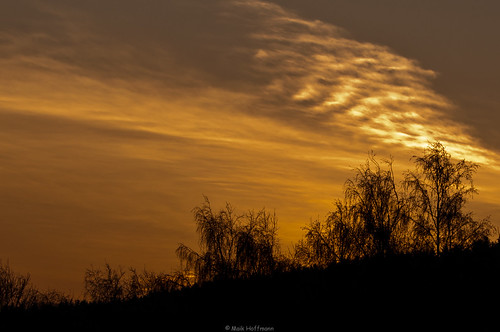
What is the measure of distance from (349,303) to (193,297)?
591 cm

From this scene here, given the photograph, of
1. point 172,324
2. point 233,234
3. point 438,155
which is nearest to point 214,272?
point 233,234

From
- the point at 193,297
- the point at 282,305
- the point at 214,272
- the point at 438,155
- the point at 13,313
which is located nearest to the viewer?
the point at 282,305

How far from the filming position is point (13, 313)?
70.7 feet

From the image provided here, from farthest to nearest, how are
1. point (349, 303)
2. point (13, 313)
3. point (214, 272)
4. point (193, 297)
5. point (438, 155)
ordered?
point (438, 155), point (214, 272), point (13, 313), point (193, 297), point (349, 303)

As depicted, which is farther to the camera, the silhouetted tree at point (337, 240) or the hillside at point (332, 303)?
the silhouetted tree at point (337, 240)

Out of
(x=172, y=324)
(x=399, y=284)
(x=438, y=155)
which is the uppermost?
(x=438, y=155)

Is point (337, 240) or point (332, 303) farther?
point (337, 240)

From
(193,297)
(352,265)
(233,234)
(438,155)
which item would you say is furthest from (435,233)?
(193,297)

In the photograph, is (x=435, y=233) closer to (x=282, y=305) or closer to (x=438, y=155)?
(x=438, y=155)

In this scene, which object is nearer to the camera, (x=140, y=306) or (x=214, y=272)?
(x=140, y=306)

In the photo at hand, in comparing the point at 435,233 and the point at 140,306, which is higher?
the point at 435,233

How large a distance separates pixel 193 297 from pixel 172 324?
2550 millimetres

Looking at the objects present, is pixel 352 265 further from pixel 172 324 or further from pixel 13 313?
pixel 13 313

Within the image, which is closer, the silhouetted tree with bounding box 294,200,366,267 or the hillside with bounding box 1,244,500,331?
the hillside with bounding box 1,244,500,331
